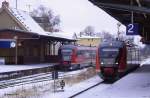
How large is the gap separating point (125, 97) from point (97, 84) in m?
12.4

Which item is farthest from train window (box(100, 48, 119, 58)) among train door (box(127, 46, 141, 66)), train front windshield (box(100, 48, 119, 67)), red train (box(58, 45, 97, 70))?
red train (box(58, 45, 97, 70))

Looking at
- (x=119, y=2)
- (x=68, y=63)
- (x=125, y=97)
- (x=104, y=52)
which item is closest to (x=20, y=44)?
(x=68, y=63)

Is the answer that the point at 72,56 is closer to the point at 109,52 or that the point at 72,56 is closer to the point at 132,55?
the point at 132,55

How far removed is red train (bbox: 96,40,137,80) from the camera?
106 ft

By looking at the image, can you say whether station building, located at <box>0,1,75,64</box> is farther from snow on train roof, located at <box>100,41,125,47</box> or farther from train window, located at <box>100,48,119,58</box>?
train window, located at <box>100,48,119,58</box>

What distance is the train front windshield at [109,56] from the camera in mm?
32562

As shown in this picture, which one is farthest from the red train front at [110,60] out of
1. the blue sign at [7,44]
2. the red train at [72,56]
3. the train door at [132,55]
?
the blue sign at [7,44]

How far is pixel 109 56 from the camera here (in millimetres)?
32656

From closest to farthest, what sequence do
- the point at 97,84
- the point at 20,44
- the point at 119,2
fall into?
the point at 119,2 < the point at 97,84 < the point at 20,44

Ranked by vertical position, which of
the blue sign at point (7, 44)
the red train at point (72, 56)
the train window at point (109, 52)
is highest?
the blue sign at point (7, 44)

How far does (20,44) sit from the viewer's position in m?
53.3

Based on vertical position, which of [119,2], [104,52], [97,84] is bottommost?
[97,84]

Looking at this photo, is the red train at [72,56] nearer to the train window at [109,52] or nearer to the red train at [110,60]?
the red train at [110,60]

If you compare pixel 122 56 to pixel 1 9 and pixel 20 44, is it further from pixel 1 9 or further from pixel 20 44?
pixel 1 9
